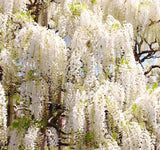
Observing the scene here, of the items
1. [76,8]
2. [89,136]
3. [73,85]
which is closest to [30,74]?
[73,85]

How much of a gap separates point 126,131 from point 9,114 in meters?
1.73

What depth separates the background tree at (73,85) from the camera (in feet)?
11.8

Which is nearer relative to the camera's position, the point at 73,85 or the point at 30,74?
the point at 30,74

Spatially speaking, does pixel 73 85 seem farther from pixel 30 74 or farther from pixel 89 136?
pixel 89 136

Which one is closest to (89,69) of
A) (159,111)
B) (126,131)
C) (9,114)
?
(126,131)

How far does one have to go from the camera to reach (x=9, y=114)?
4359 millimetres

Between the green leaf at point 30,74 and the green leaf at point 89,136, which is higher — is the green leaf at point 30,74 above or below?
above

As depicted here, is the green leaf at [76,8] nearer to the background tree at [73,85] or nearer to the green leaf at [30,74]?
the background tree at [73,85]

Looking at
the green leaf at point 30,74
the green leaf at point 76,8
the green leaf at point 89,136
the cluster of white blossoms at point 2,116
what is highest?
the green leaf at point 76,8

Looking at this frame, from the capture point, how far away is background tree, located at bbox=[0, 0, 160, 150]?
3.61 m

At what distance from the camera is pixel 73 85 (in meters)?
3.72

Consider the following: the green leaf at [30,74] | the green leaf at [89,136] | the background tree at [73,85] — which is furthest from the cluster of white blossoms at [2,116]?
the green leaf at [89,136]

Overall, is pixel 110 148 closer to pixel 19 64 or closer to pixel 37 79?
pixel 37 79

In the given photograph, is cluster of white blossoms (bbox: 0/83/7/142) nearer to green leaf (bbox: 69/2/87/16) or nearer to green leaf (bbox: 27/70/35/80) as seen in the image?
green leaf (bbox: 27/70/35/80)
